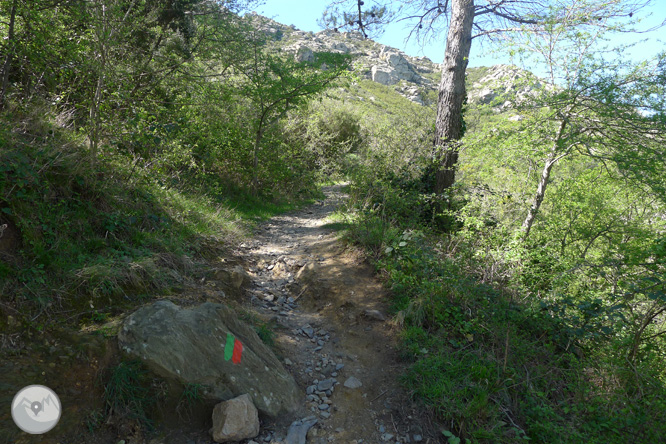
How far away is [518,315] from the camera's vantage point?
4.28m

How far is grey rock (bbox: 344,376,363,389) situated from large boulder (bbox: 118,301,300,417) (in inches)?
21.5

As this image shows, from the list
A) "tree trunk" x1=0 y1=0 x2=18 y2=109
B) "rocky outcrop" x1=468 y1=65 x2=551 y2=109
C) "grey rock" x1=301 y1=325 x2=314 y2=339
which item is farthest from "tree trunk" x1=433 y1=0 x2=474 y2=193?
"tree trunk" x1=0 y1=0 x2=18 y2=109

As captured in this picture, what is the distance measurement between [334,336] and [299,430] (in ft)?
4.73

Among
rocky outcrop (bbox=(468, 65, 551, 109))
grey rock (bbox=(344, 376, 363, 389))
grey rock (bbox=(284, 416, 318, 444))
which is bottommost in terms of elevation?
grey rock (bbox=(284, 416, 318, 444))

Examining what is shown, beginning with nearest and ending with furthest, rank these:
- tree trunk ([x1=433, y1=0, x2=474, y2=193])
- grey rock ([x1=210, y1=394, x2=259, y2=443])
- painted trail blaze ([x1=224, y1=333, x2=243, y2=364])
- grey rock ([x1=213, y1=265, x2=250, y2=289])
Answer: grey rock ([x1=210, y1=394, x2=259, y2=443]) < painted trail blaze ([x1=224, y1=333, x2=243, y2=364]) < grey rock ([x1=213, y1=265, x2=250, y2=289]) < tree trunk ([x1=433, y1=0, x2=474, y2=193])

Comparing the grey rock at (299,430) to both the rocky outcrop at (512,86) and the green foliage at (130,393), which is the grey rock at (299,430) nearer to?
the green foliage at (130,393)

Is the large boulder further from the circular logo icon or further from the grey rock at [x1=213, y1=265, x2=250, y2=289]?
the grey rock at [x1=213, y1=265, x2=250, y2=289]

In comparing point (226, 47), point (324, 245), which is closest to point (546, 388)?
point (324, 245)

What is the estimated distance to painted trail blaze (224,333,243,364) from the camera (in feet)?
10.2

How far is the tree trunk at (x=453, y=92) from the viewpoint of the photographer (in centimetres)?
733

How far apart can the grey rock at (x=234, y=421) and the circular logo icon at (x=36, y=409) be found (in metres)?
1.04

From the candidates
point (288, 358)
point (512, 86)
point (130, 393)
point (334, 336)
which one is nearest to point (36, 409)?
point (130, 393)

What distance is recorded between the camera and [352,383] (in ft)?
11.8

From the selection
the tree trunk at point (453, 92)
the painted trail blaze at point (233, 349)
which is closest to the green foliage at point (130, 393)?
the painted trail blaze at point (233, 349)
